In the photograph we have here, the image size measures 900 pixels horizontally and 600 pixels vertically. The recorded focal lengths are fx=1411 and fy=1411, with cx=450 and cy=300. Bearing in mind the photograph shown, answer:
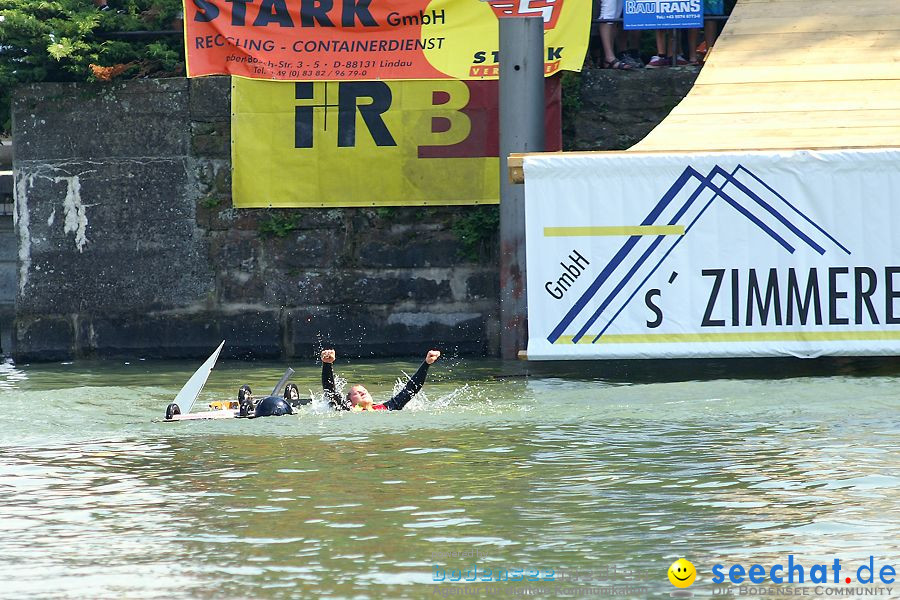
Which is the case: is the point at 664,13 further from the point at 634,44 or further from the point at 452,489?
the point at 452,489

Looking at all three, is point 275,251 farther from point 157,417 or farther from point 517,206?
point 157,417

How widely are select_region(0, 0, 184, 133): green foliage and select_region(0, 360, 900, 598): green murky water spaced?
16.8ft

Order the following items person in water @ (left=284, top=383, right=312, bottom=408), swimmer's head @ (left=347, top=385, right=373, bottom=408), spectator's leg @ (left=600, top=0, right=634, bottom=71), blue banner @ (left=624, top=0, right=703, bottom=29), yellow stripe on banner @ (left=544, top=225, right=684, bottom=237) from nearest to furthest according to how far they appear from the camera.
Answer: swimmer's head @ (left=347, top=385, right=373, bottom=408) < person in water @ (left=284, top=383, right=312, bottom=408) < yellow stripe on banner @ (left=544, top=225, right=684, bottom=237) < blue banner @ (left=624, top=0, right=703, bottom=29) < spectator's leg @ (left=600, top=0, right=634, bottom=71)

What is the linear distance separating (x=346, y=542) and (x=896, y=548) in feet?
10.2

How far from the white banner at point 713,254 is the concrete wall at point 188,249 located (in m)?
2.89

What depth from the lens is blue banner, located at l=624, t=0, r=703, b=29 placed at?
680 inches

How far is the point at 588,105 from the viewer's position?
18.0m

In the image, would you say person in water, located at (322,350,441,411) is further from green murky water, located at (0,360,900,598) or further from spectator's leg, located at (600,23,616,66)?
spectator's leg, located at (600,23,616,66)

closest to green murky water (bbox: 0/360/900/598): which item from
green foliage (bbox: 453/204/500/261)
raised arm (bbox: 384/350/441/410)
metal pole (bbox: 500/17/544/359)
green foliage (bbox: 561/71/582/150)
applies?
raised arm (bbox: 384/350/441/410)

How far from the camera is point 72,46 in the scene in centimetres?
1806

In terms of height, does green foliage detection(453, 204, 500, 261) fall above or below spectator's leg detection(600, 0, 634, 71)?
below

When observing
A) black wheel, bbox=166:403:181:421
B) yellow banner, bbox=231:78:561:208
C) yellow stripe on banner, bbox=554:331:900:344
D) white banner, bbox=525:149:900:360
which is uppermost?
yellow banner, bbox=231:78:561:208

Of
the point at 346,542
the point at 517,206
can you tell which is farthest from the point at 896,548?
the point at 517,206

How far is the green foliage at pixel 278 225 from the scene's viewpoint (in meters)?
18.1
